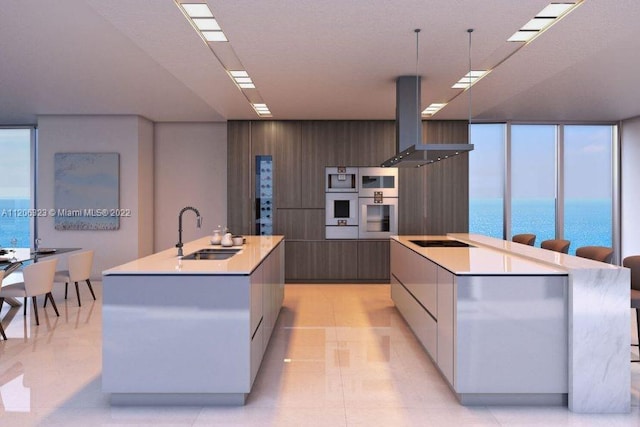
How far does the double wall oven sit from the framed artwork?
11.3 ft

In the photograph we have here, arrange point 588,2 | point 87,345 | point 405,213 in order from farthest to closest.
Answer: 1. point 405,213
2. point 87,345
3. point 588,2

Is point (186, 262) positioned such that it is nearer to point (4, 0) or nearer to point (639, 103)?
point (4, 0)

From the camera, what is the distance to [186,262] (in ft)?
11.5

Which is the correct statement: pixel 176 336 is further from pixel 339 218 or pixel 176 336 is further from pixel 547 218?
pixel 547 218

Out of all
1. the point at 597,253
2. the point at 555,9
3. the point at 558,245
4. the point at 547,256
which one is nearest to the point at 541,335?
the point at 547,256

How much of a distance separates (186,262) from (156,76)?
9.67 ft

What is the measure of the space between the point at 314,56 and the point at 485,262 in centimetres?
232

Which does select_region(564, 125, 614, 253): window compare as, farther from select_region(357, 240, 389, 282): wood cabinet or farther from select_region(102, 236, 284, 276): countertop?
select_region(102, 236, 284, 276): countertop

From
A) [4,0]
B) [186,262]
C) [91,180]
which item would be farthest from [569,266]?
[91,180]

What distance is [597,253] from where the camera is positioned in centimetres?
439

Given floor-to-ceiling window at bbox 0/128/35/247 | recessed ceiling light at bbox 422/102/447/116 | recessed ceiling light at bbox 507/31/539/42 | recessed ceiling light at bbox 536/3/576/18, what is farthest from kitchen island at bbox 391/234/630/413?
floor-to-ceiling window at bbox 0/128/35/247

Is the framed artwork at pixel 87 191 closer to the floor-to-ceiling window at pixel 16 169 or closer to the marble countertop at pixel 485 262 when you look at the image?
the floor-to-ceiling window at pixel 16 169

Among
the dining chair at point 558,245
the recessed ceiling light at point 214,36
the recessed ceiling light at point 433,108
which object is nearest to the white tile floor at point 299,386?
the dining chair at point 558,245

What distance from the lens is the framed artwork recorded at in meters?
7.91
